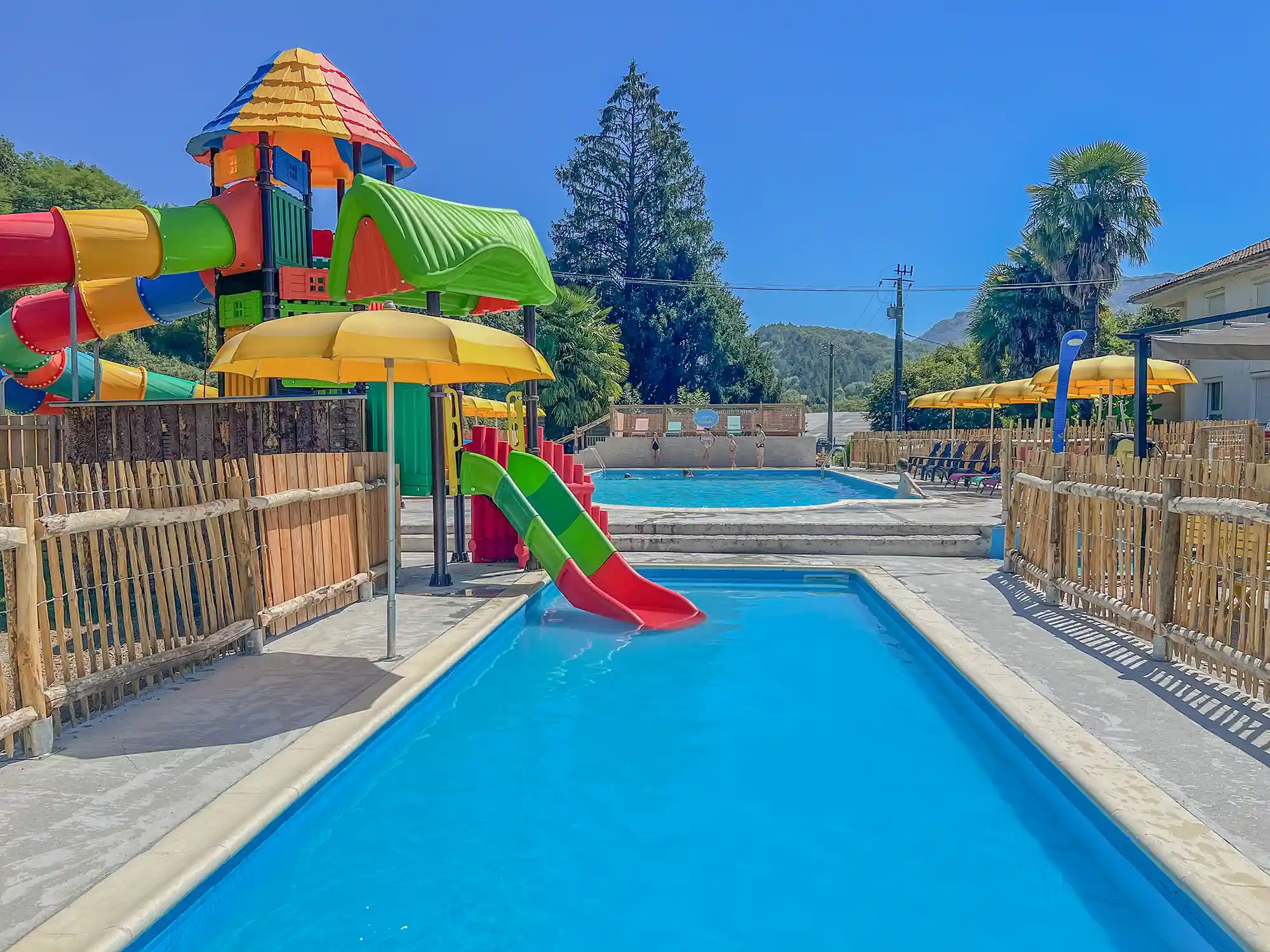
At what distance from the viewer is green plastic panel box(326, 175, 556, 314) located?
7.86 meters

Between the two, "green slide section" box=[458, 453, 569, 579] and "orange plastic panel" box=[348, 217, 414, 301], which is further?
"orange plastic panel" box=[348, 217, 414, 301]

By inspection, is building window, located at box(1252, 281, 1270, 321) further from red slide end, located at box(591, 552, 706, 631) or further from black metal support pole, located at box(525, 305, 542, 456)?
red slide end, located at box(591, 552, 706, 631)

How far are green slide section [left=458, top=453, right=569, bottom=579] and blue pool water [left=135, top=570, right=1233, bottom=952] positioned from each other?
1738mm

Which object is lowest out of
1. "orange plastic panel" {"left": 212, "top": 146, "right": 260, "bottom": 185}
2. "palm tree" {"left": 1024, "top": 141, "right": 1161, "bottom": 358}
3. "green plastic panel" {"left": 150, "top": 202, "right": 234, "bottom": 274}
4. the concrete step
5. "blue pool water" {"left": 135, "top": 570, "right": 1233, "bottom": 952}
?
"blue pool water" {"left": 135, "top": 570, "right": 1233, "bottom": 952}

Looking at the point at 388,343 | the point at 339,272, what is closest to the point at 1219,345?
the point at 388,343

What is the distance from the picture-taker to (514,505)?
805cm

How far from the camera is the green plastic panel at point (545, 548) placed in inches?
303

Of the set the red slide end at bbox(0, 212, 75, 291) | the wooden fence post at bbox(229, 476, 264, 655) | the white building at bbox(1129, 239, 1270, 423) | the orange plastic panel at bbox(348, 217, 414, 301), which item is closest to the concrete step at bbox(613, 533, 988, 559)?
the orange plastic panel at bbox(348, 217, 414, 301)

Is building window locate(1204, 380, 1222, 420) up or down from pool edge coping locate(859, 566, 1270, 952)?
up

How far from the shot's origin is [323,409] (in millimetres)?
8016

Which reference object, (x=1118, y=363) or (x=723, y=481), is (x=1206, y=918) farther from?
(x=723, y=481)

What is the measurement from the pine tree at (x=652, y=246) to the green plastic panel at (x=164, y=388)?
113 ft

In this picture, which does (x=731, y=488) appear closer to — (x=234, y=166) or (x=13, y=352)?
(x=234, y=166)

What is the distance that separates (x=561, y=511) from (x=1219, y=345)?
6376mm
